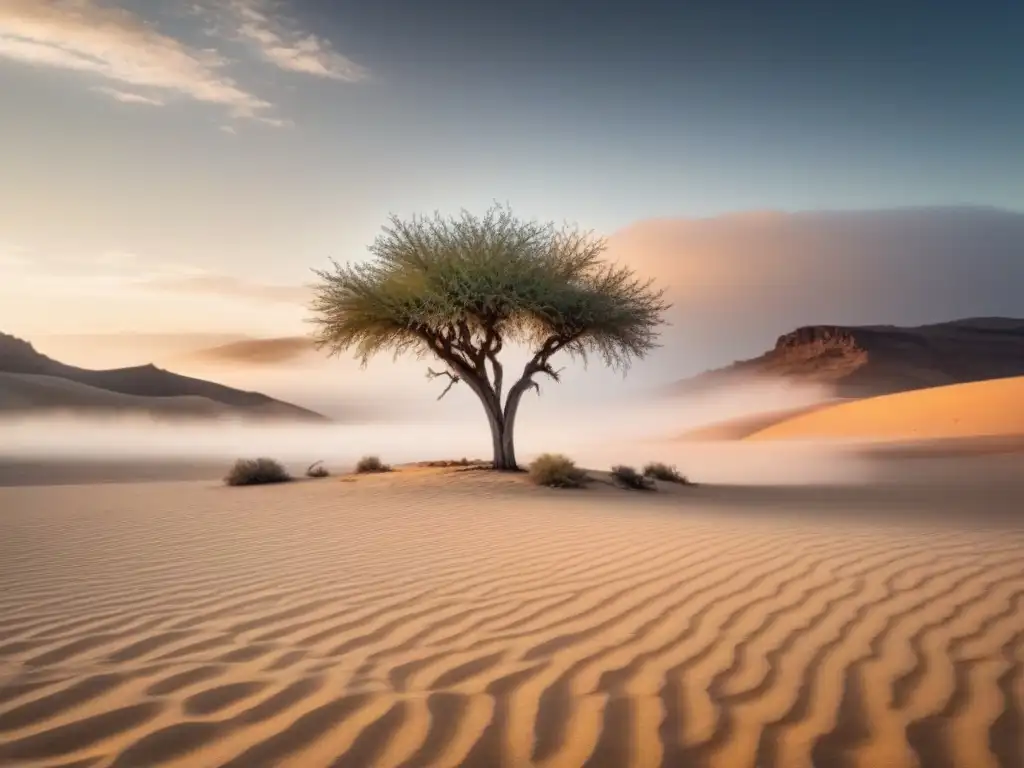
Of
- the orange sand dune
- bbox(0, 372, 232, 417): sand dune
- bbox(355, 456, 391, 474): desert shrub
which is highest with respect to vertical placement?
bbox(0, 372, 232, 417): sand dune

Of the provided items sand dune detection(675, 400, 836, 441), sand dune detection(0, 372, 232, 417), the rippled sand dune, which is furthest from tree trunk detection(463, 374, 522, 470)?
sand dune detection(0, 372, 232, 417)

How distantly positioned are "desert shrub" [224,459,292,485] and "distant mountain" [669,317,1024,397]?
6801cm

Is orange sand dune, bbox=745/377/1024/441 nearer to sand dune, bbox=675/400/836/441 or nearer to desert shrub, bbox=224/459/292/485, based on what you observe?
sand dune, bbox=675/400/836/441

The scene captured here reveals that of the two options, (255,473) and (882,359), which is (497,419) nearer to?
(255,473)

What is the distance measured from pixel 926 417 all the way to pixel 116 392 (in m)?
71.2

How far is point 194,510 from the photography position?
1273 cm

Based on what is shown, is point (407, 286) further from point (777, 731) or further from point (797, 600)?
point (777, 731)

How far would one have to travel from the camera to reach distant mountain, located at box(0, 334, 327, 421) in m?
64.5

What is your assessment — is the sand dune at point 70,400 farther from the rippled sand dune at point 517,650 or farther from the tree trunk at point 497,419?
the rippled sand dune at point 517,650

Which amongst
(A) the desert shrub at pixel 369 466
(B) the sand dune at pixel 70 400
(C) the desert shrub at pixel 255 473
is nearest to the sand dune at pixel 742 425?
(A) the desert shrub at pixel 369 466

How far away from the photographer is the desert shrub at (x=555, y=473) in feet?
53.3

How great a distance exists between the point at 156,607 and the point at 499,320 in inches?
557

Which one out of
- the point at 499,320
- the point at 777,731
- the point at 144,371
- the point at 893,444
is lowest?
the point at 777,731

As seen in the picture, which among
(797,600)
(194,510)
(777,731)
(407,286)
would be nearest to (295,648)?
(777,731)
